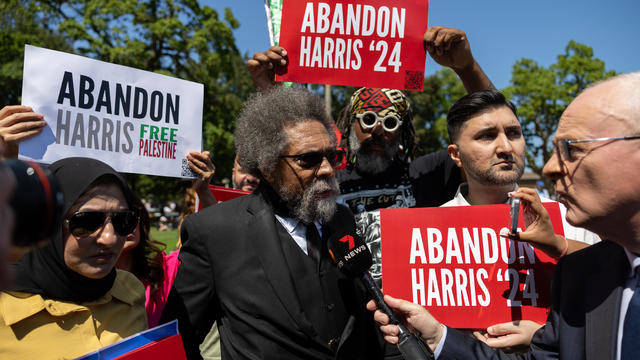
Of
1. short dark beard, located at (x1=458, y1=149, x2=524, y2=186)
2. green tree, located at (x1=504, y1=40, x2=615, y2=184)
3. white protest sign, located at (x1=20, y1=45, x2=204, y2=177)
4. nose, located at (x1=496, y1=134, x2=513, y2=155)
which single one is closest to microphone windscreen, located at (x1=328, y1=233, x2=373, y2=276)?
short dark beard, located at (x1=458, y1=149, x2=524, y2=186)

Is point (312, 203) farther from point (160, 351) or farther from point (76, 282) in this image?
point (76, 282)

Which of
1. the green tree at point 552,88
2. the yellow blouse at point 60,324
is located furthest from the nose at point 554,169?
the green tree at point 552,88

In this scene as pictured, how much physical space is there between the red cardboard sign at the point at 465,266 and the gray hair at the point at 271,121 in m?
0.79

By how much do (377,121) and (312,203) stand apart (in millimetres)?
1287

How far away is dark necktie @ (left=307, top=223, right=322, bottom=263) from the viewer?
2.54 metres

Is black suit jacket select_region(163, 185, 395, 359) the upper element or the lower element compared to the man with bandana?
lower

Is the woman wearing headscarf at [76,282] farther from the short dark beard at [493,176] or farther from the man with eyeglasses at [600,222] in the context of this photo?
the short dark beard at [493,176]

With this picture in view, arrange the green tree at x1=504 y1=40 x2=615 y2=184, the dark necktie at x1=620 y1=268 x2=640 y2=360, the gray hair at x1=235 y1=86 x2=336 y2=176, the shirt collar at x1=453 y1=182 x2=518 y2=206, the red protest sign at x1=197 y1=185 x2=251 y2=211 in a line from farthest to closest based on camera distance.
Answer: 1. the green tree at x1=504 y1=40 x2=615 y2=184
2. the red protest sign at x1=197 y1=185 x2=251 y2=211
3. the shirt collar at x1=453 y1=182 x2=518 y2=206
4. the gray hair at x1=235 y1=86 x2=336 y2=176
5. the dark necktie at x1=620 y1=268 x2=640 y2=360

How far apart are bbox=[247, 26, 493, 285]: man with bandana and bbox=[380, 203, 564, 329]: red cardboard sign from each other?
29.1 inches

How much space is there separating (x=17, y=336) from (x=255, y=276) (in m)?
1.12

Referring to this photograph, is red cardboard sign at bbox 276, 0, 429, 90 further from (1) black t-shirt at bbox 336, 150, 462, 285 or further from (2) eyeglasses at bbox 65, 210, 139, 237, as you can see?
(2) eyeglasses at bbox 65, 210, 139, 237

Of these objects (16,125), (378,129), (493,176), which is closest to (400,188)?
(378,129)

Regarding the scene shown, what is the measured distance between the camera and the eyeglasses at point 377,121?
3.61 meters

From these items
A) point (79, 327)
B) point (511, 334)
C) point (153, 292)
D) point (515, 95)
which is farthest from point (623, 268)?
point (515, 95)
